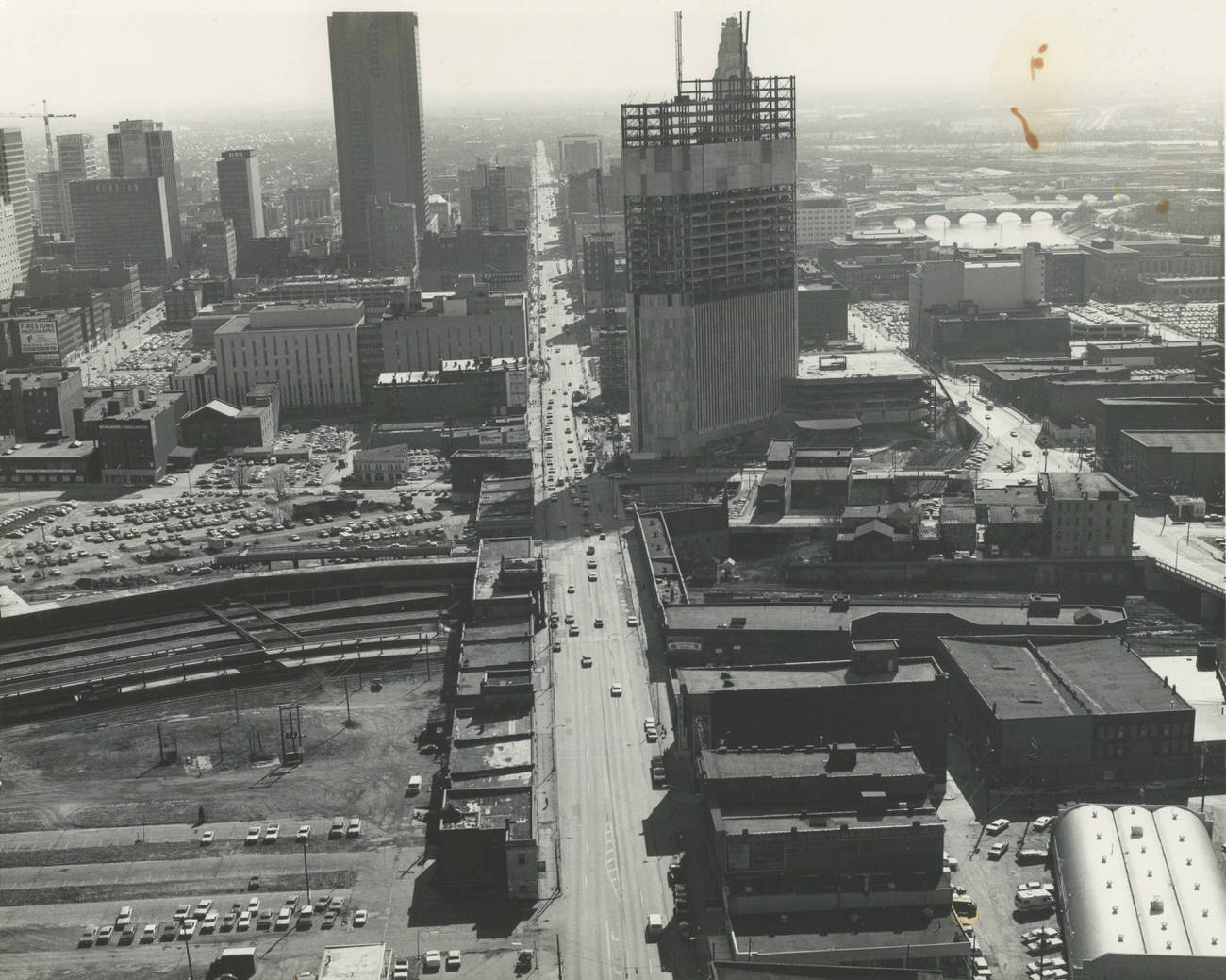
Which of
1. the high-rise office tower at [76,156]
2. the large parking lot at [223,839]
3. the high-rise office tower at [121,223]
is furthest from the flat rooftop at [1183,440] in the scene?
the high-rise office tower at [76,156]

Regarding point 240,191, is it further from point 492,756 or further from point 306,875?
point 306,875

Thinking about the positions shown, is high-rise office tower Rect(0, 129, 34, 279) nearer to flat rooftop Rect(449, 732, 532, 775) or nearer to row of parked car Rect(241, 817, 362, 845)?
row of parked car Rect(241, 817, 362, 845)

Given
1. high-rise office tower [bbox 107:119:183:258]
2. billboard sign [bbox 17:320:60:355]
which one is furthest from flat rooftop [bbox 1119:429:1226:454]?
high-rise office tower [bbox 107:119:183:258]

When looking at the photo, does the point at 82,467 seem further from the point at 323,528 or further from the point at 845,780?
the point at 845,780

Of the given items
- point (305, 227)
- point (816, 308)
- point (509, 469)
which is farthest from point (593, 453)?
point (305, 227)

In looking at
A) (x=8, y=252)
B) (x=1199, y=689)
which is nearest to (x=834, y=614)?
(x=1199, y=689)

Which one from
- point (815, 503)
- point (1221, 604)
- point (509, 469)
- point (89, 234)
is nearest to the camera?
point (1221, 604)

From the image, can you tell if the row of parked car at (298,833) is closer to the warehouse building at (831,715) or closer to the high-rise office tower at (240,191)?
the warehouse building at (831,715)
